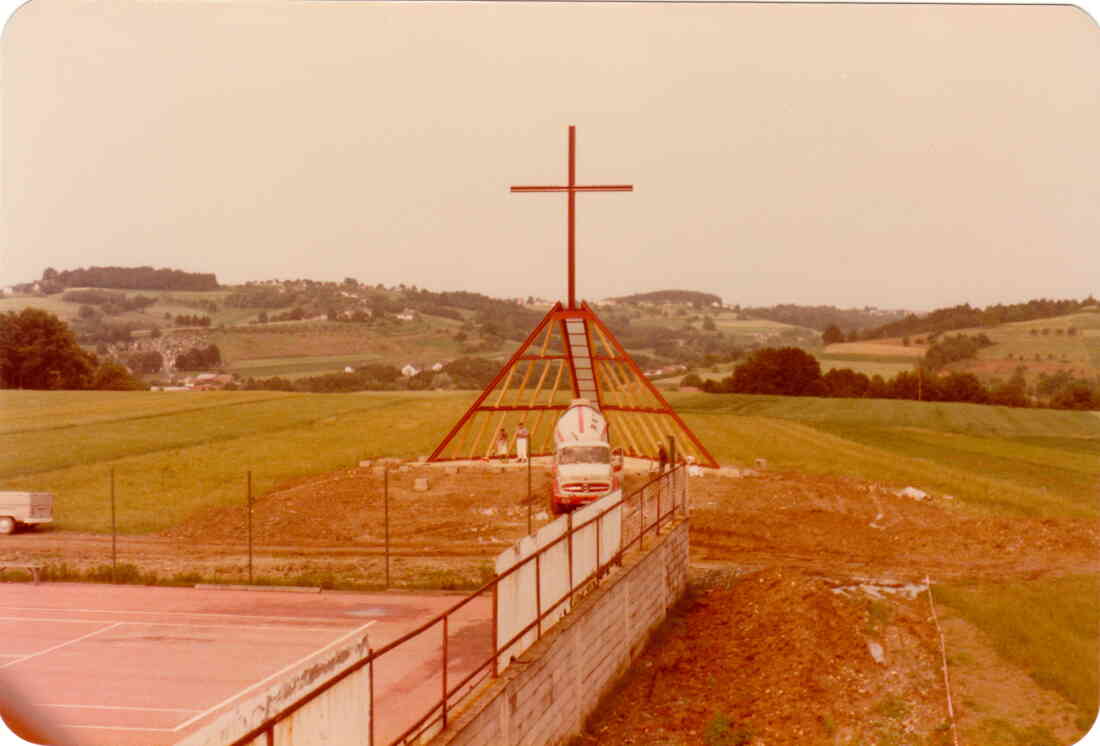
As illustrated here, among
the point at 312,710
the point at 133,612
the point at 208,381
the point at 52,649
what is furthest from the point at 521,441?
the point at 312,710

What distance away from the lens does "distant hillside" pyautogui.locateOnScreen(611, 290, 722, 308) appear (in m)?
24.9

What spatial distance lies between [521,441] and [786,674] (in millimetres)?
13392

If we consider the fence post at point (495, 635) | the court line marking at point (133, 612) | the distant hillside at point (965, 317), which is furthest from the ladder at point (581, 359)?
the fence post at point (495, 635)

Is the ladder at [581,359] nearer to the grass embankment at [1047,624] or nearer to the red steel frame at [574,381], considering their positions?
the red steel frame at [574,381]

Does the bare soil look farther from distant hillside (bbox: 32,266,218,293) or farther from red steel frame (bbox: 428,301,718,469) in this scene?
distant hillside (bbox: 32,266,218,293)

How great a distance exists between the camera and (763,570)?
18812mm

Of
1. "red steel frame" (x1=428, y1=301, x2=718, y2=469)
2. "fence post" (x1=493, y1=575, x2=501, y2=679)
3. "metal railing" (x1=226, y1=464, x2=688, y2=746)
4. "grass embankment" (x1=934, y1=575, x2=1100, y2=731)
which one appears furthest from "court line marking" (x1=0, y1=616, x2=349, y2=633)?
"grass embankment" (x1=934, y1=575, x2=1100, y2=731)

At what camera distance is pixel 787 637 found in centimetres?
1498

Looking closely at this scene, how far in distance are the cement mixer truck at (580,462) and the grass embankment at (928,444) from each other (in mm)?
5593

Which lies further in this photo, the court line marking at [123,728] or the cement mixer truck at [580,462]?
the cement mixer truck at [580,462]

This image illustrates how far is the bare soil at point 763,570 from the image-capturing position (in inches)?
496

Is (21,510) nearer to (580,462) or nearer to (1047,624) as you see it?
(580,462)

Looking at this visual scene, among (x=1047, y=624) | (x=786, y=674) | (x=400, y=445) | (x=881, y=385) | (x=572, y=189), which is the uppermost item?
(x=572, y=189)

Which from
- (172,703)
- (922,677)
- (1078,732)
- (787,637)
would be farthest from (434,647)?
(1078,732)
